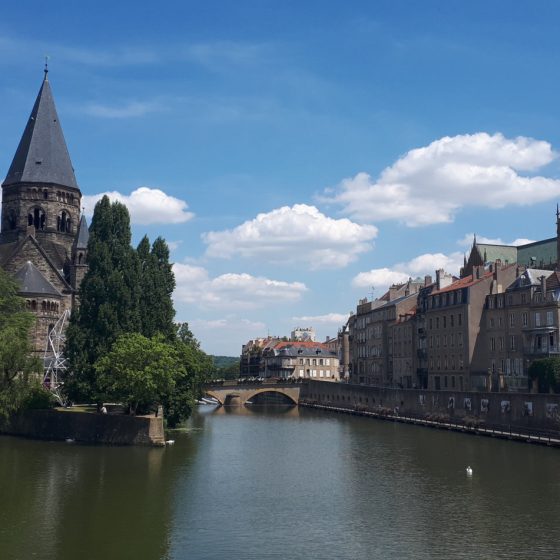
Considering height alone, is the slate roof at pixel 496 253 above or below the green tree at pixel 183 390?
above

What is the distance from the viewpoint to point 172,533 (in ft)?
126

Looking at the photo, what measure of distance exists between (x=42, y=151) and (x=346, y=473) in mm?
81752

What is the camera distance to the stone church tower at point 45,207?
351ft

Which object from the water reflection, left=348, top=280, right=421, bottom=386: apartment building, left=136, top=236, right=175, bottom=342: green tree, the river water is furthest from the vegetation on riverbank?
left=348, top=280, right=421, bottom=386: apartment building

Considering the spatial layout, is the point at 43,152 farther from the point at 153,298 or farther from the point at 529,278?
the point at 529,278

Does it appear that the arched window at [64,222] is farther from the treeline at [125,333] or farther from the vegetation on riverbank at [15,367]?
the vegetation on riverbank at [15,367]

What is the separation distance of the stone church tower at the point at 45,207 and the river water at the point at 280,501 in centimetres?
3892

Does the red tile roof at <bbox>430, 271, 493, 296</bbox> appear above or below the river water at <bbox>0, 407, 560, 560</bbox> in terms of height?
above

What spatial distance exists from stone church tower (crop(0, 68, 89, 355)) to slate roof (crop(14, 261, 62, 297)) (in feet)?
5.50

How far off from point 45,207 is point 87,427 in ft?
175

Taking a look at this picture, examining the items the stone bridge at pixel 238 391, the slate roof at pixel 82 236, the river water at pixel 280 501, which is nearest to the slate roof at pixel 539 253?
the stone bridge at pixel 238 391

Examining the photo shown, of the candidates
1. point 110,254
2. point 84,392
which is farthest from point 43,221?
point 84,392

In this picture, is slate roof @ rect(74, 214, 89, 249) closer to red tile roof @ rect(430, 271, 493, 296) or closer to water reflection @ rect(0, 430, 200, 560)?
water reflection @ rect(0, 430, 200, 560)

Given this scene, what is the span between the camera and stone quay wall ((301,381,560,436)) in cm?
7531
